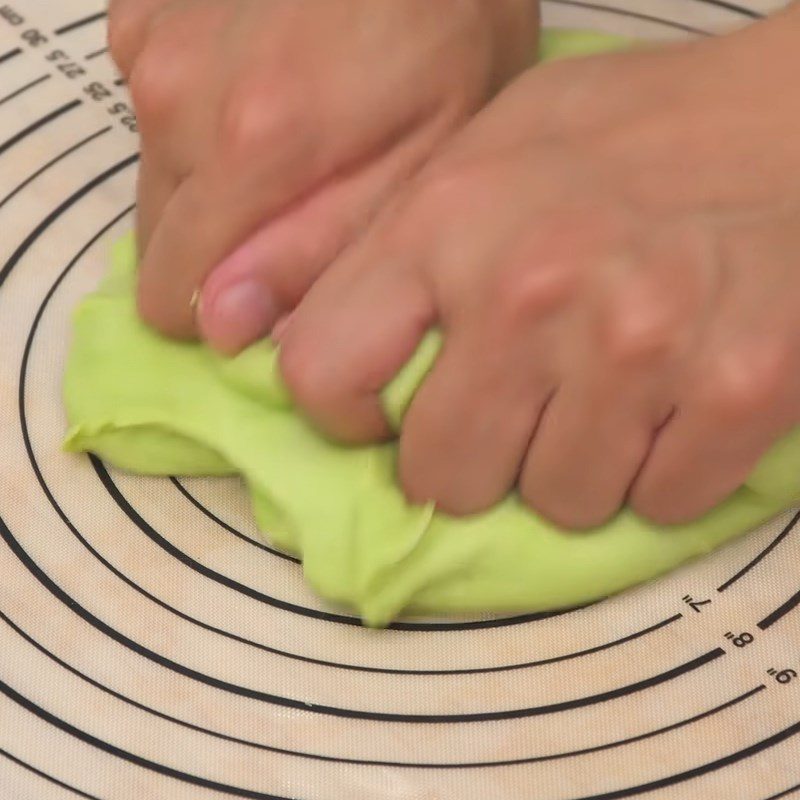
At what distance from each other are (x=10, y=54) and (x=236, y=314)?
1.74 ft

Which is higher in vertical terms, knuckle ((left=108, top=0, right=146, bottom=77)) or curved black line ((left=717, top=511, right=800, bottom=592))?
knuckle ((left=108, top=0, right=146, bottom=77))

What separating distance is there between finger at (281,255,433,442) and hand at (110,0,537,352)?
0.22 ft

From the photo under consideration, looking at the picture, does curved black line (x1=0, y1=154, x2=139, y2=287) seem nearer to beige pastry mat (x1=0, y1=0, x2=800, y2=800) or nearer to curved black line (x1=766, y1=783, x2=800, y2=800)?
beige pastry mat (x1=0, y1=0, x2=800, y2=800)

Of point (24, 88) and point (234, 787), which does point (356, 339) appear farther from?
point (24, 88)

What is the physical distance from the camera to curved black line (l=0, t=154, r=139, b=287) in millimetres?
847

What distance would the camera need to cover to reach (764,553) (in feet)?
2.23

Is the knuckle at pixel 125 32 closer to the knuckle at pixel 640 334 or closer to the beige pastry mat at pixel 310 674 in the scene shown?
the beige pastry mat at pixel 310 674

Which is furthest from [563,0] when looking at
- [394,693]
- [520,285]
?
[394,693]

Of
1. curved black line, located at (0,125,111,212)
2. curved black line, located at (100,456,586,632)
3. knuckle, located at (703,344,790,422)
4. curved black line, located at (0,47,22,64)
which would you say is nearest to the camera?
knuckle, located at (703,344,790,422)

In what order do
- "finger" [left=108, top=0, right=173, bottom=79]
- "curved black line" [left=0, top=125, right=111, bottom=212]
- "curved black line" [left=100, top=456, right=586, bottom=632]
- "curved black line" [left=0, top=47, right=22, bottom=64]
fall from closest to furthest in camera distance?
"curved black line" [left=100, top=456, right=586, bottom=632], "finger" [left=108, top=0, right=173, bottom=79], "curved black line" [left=0, top=125, right=111, bottom=212], "curved black line" [left=0, top=47, right=22, bottom=64]

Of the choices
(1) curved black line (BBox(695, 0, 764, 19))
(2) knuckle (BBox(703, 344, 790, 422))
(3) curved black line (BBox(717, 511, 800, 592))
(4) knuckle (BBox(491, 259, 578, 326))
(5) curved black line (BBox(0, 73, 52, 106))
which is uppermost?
(1) curved black line (BBox(695, 0, 764, 19))

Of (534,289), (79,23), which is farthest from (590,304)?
(79,23)

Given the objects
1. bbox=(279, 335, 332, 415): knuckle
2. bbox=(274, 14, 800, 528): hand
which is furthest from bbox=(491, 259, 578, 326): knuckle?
bbox=(279, 335, 332, 415): knuckle

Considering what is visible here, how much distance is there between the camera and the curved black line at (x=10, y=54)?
1.02 metres
